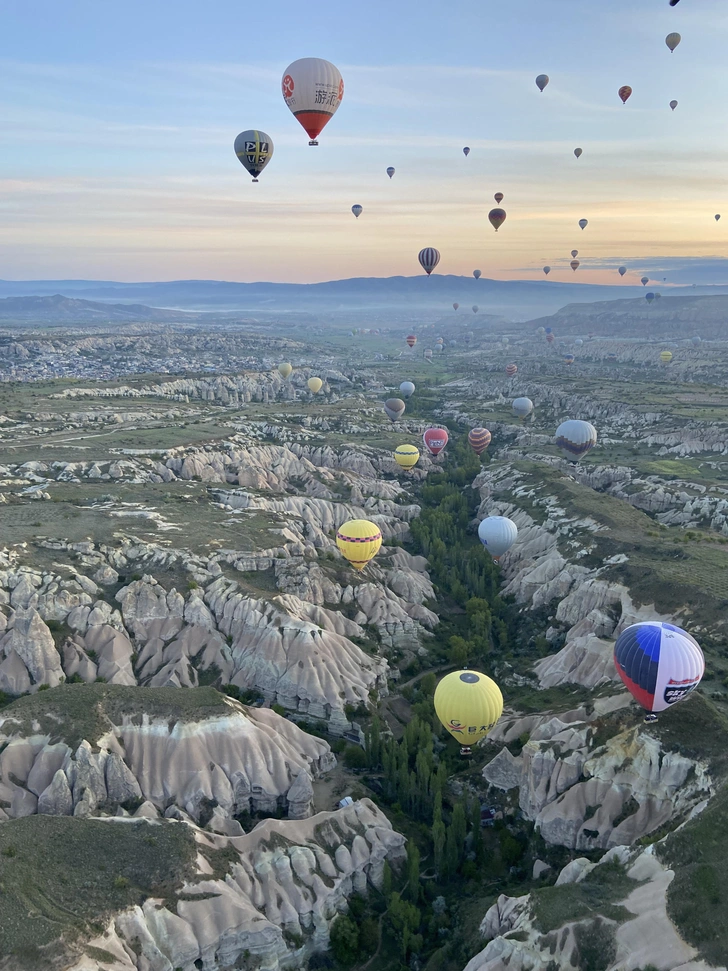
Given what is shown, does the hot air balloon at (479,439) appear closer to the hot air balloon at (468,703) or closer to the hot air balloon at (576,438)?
the hot air balloon at (576,438)

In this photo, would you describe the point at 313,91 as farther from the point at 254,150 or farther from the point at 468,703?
the point at 468,703

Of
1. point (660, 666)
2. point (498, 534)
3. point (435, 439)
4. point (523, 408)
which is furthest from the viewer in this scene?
point (523, 408)

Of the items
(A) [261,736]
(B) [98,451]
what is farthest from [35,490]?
(A) [261,736]

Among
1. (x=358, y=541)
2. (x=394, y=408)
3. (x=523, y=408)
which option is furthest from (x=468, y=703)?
(x=523, y=408)

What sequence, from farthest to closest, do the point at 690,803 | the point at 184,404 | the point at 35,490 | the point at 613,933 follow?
the point at 184,404
the point at 35,490
the point at 690,803
the point at 613,933

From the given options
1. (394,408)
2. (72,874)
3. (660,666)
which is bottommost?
(72,874)

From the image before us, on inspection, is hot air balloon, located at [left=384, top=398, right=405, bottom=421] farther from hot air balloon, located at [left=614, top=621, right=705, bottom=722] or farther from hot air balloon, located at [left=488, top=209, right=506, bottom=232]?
hot air balloon, located at [left=614, top=621, right=705, bottom=722]

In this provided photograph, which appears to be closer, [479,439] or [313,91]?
[313,91]

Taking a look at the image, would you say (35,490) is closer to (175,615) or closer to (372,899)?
(175,615)
